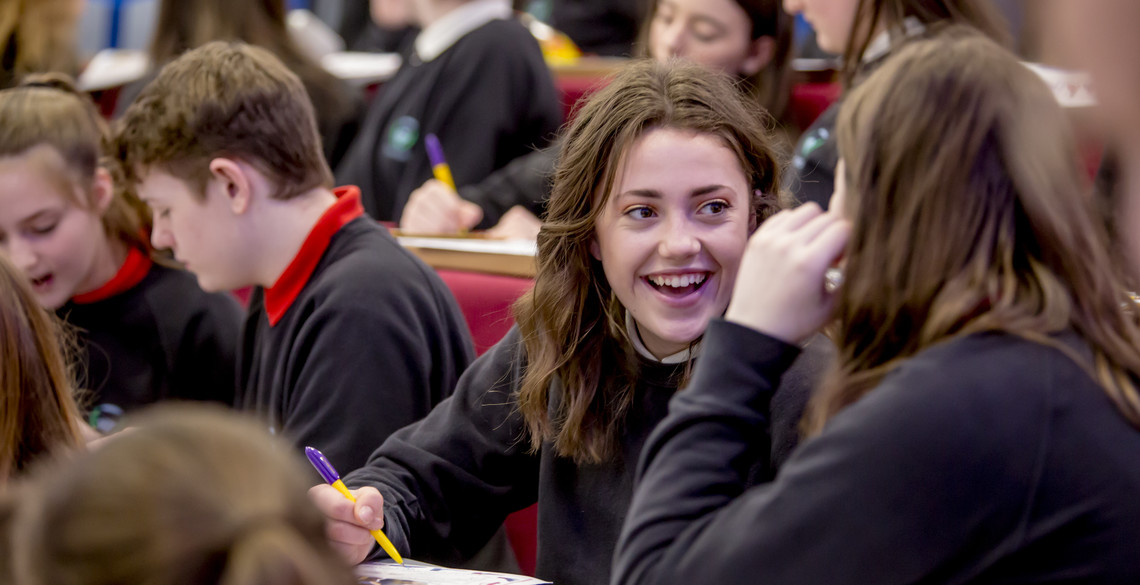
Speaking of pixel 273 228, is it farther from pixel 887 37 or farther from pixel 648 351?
pixel 887 37

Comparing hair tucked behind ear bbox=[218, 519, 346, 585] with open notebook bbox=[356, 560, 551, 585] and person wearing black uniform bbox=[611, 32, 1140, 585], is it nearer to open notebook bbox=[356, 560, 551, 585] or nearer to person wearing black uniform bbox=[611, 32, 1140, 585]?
person wearing black uniform bbox=[611, 32, 1140, 585]

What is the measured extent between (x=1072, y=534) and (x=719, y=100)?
0.67 metres

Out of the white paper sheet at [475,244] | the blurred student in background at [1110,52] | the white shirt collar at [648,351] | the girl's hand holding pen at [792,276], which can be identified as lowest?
the white paper sheet at [475,244]

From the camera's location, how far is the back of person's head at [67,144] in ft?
6.48

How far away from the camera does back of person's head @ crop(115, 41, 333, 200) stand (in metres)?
1.78

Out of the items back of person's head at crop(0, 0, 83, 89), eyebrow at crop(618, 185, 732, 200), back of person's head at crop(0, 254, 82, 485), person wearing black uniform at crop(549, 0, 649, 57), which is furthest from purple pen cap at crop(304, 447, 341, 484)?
person wearing black uniform at crop(549, 0, 649, 57)

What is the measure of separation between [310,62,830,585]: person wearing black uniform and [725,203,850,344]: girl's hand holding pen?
0.26 metres

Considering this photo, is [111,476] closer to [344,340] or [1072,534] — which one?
[1072,534]

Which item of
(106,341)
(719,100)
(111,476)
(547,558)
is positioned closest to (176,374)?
(106,341)

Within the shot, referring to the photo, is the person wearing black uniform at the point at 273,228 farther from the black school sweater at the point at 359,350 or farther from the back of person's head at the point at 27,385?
the back of person's head at the point at 27,385

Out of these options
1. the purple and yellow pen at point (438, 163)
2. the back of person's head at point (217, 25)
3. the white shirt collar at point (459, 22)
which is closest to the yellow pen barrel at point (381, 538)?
the purple and yellow pen at point (438, 163)

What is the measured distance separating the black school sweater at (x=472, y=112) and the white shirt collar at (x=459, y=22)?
0.03 meters

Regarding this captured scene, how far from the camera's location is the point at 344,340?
63.6 inches

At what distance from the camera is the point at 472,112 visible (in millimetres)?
2848
